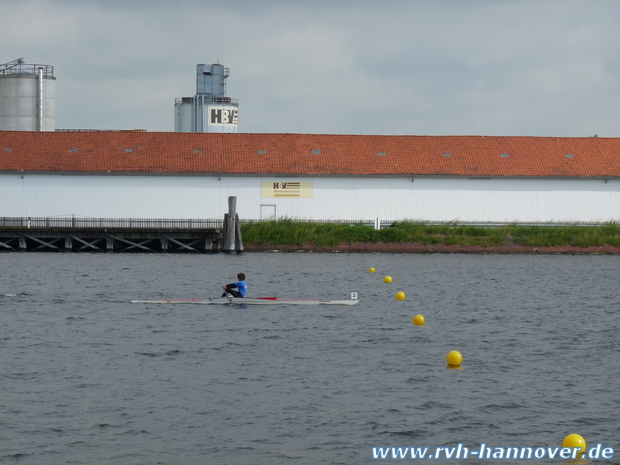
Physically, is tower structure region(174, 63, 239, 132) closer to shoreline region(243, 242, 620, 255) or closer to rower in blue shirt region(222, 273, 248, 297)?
shoreline region(243, 242, 620, 255)

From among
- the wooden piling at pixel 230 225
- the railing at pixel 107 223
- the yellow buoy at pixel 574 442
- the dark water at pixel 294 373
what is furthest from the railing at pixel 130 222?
the yellow buoy at pixel 574 442

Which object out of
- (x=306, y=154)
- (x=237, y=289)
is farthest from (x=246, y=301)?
(x=306, y=154)

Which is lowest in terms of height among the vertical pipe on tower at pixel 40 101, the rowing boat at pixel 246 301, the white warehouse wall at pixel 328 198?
the rowing boat at pixel 246 301

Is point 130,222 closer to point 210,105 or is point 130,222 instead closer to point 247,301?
point 247,301

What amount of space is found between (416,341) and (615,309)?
9.69m

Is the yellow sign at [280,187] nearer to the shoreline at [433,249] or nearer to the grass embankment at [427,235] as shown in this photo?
the grass embankment at [427,235]

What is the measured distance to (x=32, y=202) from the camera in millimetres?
58844

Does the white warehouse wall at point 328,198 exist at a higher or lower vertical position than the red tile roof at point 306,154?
lower

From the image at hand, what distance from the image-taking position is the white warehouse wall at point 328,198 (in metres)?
59.0

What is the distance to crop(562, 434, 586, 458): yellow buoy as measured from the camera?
14.2 m

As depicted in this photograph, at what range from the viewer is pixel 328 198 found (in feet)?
197

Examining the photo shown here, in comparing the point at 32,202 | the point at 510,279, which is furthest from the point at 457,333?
the point at 32,202

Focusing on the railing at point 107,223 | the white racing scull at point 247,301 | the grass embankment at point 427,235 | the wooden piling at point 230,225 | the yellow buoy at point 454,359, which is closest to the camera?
the yellow buoy at point 454,359

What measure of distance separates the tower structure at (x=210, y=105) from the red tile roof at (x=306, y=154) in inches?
1381
